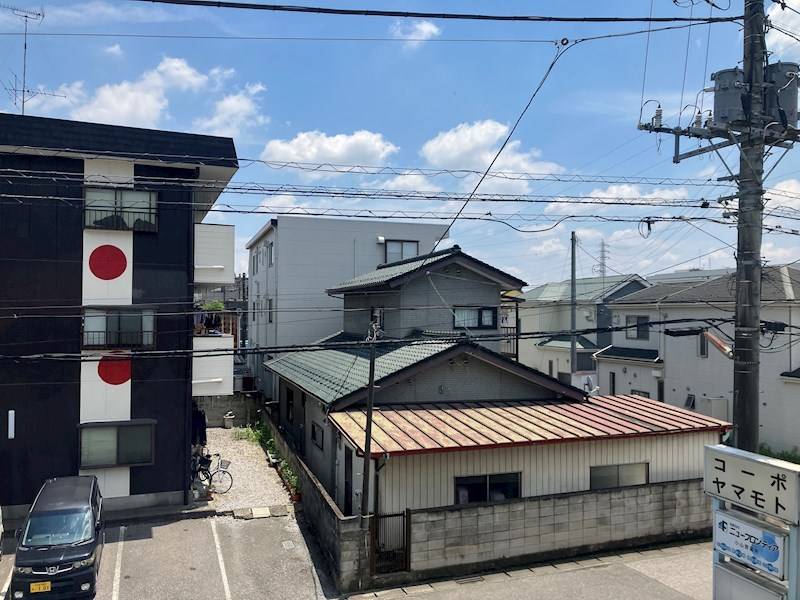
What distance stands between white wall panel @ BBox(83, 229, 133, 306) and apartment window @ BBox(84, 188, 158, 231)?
0.23 metres

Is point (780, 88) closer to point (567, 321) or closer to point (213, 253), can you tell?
point (213, 253)

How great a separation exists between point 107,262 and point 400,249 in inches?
728

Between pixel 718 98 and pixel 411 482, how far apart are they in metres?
9.14

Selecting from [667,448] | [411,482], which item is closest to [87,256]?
[411,482]

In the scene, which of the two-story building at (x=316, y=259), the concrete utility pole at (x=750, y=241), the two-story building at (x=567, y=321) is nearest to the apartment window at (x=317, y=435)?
the concrete utility pole at (x=750, y=241)

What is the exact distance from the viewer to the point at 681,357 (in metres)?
25.1

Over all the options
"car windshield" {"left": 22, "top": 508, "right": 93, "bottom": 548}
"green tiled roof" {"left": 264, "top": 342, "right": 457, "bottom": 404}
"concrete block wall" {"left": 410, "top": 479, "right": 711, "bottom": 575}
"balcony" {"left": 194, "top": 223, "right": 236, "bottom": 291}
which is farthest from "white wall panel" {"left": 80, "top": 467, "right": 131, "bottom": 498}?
"concrete block wall" {"left": 410, "top": 479, "right": 711, "bottom": 575}

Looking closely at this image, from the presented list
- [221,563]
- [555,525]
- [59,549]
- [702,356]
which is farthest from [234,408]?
[702,356]

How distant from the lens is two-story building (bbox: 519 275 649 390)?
34719mm

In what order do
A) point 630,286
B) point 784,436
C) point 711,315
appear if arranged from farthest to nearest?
point 630,286 < point 711,315 < point 784,436

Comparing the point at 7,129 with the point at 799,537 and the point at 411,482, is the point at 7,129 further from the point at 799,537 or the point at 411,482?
the point at 799,537

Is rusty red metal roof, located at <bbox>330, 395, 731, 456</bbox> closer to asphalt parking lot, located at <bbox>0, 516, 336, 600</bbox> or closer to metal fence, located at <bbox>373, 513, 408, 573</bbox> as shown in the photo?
metal fence, located at <bbox>373, 513, 408, 573</bbox>

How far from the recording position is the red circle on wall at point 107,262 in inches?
550

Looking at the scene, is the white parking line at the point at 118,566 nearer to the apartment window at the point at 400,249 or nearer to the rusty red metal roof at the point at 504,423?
the rusty red metal roof at the point at 504,423
